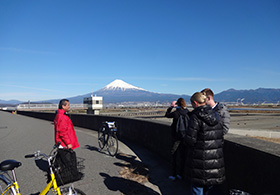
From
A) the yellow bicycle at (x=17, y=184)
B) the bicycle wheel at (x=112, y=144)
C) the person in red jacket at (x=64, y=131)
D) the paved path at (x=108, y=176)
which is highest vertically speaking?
the person in red jacket at (x=64, y=131)

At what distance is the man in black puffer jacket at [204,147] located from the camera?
10.2ft

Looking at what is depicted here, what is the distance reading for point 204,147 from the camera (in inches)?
122

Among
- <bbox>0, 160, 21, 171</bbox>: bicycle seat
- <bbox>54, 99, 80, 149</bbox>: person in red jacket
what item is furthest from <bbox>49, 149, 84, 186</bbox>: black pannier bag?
<bbox>54, 99, 80, 149</bbox>: person in red jacket

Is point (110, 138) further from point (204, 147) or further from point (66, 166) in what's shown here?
point (204, 147)

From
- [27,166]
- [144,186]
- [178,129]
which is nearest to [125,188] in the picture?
[144,186]

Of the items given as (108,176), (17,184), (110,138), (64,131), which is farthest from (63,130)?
(110,138)

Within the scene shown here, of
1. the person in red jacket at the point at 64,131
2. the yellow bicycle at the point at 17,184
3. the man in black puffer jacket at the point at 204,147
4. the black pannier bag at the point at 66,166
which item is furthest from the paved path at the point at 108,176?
the man in black puffer jacket at the point at 204,147

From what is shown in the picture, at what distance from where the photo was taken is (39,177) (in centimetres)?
599

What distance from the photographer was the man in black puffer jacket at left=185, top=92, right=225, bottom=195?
10.2 ft

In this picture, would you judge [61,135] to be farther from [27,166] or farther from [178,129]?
[27,166]

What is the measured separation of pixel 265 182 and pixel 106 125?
6333 millimetres

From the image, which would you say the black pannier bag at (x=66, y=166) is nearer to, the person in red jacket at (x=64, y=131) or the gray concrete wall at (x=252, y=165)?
the person in red jacket at (x=64, y=131)

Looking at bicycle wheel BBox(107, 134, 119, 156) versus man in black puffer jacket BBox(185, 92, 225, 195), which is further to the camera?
bicycle wheel BBox(107, 134, 119, 156)

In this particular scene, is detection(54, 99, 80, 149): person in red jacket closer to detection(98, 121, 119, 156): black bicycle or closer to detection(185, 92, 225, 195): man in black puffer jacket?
detection(185, 92, 225, 195): man in black puffer jacket
